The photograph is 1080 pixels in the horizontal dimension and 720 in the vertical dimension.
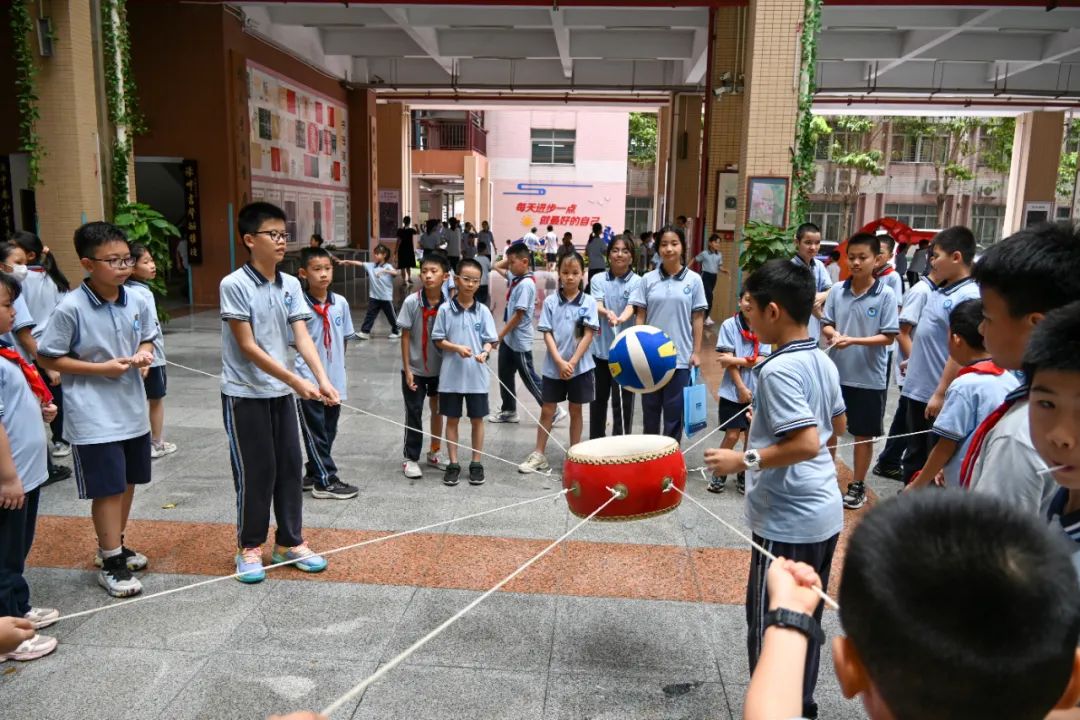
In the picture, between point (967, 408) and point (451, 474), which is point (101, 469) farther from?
point (967, 408)

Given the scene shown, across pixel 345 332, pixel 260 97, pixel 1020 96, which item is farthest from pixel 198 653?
pixel 1020 96

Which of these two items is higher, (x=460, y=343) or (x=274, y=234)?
(x=274, y=234)

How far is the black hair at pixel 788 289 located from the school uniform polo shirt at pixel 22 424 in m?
3.01

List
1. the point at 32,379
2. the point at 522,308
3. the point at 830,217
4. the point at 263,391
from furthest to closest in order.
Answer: the point at 830,217, the point at 522,308, the point at 263,391, the point at 32,379

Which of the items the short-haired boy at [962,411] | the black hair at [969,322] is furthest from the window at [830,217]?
the short-haired boy at [962,411]

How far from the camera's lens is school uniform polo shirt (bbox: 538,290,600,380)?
19.5 ft

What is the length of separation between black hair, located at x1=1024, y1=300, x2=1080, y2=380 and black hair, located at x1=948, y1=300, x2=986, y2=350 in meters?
2.10

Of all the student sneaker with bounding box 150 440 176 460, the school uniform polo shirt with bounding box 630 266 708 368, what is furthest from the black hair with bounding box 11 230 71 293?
the school uniform polo shirt with bounding box 630 266 708 368

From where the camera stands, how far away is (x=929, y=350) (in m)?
5.02

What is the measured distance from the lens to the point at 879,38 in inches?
665

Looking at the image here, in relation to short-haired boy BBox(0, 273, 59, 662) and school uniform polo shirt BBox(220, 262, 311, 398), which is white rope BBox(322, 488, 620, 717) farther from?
school uniform polo shirt BBox(220, 262, 311, 398)

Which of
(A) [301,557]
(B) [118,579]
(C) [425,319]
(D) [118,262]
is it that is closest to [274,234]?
(D) [118,262]

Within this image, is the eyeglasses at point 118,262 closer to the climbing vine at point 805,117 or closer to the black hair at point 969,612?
the black hair at point 969,612

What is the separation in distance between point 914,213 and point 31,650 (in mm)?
40950
